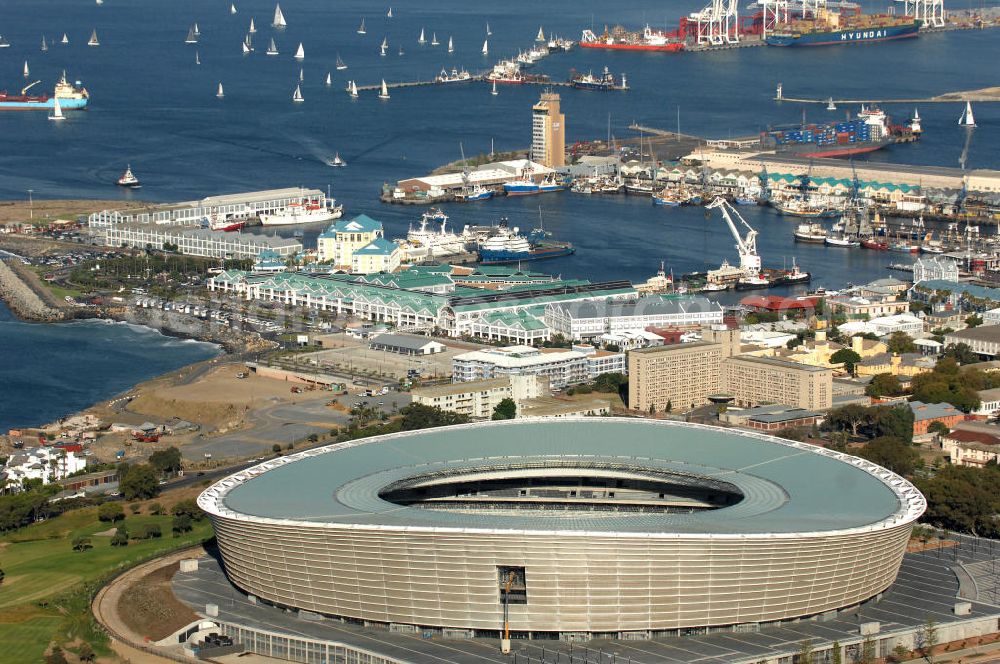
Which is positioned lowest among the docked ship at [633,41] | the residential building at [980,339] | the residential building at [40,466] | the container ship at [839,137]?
the residential building at [40,466]

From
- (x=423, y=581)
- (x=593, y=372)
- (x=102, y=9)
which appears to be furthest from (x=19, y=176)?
(x=102, y=9)

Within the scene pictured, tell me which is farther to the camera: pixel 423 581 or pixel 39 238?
pixel 39 238

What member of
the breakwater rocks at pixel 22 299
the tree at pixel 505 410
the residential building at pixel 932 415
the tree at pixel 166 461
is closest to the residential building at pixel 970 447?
the residential building at pixel 932 415

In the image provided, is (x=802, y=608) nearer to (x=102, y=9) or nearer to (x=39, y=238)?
(x=39, y=238)

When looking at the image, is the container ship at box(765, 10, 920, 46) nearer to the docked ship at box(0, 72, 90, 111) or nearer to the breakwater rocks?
the docked ship at box(0, 72, 90, 111)

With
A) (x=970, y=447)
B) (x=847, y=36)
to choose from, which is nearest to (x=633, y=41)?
(x=847, y=36)

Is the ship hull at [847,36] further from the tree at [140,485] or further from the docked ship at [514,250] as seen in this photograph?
the tree at [140,485]

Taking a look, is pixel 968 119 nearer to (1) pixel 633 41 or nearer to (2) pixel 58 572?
(1) pixel 633 41
